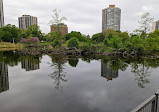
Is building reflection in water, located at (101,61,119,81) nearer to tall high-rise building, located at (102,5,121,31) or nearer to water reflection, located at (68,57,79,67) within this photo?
water reflection, located at (68,57,79,67)

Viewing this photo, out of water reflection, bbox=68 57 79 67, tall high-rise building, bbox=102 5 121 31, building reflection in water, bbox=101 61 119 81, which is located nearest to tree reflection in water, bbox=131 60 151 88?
building reflection in water, bbox=101 61 119 81

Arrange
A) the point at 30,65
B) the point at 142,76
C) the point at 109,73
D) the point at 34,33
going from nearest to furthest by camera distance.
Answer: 1. the point at 142,76
2. the point at 109,73
3. the point at 30,65
4. the point at 34,33

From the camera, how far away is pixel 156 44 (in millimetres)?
26031

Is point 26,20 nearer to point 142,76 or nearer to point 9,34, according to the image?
point 9,34

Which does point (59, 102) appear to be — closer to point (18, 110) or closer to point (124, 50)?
point (18, 110)

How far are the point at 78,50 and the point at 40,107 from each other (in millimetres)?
22478

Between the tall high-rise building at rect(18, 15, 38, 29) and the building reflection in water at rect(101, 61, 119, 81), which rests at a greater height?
the tall high-rise building at rect(18, 15, 38, 29)

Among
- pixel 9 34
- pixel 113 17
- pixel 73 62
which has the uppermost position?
pixel 113 17

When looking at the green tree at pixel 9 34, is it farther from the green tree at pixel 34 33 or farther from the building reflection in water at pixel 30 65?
the building reflection in water at pixel 30 65

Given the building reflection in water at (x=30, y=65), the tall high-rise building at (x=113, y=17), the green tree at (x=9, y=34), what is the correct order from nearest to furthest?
the building reflection in water at (x=30, y=65), the green tree at (x=9, y=34), the tall high-rise building at (x=113, y=17)

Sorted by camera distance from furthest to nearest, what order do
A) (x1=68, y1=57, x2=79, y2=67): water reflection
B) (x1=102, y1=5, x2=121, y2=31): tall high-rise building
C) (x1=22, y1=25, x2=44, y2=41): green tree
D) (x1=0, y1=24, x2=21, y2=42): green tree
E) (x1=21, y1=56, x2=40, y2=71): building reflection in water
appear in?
(x1=102, y1=5, x2=121, y2=31): tall high-rise building
(x1=22, y1=25, x2=44, y2=41): green tree
(x1=0, y1=24, x2=21, y2=42): green tree
(x1=68, y1=57, x2=79, y2=67): water reflection
(x1=21, y1=56, x2=40, y2=71): building reflection in water

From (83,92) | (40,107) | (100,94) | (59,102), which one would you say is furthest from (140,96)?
(40,107)

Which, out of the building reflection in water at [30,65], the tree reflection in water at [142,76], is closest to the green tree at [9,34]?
the building reflection in water at [30,65]

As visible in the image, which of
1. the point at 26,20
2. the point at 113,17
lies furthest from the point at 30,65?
the point at 26,20
